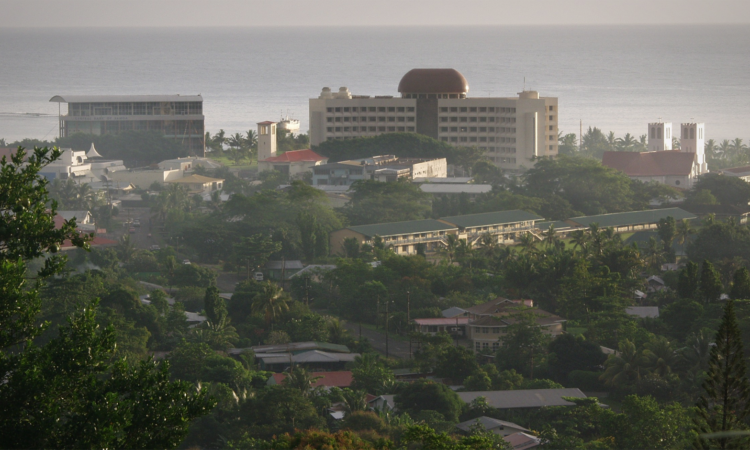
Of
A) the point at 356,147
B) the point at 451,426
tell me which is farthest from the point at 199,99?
the point at 451,426

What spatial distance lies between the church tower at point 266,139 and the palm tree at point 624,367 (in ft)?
154

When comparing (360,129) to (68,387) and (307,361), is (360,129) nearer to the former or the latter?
(307,361)

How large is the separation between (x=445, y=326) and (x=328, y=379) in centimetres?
654

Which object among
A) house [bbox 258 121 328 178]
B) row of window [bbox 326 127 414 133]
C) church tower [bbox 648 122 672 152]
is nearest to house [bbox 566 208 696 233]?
house [bbox 258 121 328 178]

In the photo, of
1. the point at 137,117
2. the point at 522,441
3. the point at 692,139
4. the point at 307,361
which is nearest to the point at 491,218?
the point at 307,361

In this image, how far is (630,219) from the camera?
54062mm

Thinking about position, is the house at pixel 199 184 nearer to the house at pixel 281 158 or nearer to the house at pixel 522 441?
the house at pixel 281 158

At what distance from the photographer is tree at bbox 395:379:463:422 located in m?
26.6

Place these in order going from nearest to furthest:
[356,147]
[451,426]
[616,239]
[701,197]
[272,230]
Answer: [451,426] < [616,239] < [272,230] < [701,197] < [356,147]

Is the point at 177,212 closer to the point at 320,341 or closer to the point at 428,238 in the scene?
the point at 428,238

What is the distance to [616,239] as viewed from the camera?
4581 cm

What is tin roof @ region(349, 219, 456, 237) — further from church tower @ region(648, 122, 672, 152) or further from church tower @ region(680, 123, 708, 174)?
church tower @ region(648, 122, 672, 152)

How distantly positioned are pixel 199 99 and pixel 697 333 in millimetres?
59850

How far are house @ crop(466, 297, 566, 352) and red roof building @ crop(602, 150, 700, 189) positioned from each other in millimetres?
37394
